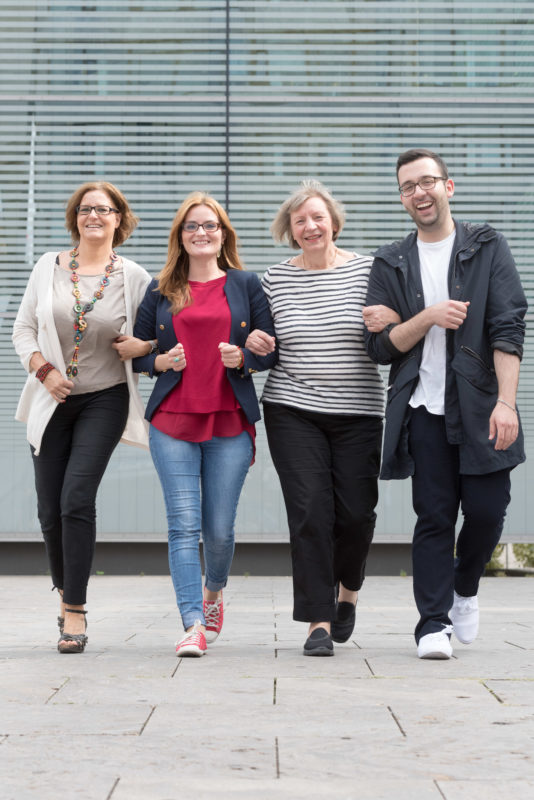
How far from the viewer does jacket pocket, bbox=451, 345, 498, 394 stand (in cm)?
454

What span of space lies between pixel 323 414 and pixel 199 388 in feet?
1.82

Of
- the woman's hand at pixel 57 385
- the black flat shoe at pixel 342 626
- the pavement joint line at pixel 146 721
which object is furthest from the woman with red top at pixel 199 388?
the pavement joint line at pixel 146 721

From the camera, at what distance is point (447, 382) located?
4605mm

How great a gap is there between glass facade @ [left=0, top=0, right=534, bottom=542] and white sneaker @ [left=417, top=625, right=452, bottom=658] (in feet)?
20.3

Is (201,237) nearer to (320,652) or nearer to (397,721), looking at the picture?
(320,652)

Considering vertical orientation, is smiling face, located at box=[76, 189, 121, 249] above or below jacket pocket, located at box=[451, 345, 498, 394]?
above

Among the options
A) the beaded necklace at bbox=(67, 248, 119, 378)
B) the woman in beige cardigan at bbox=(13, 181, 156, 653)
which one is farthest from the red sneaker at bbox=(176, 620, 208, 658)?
the beaded necklace at bbox=(67, 248, 119, 378)

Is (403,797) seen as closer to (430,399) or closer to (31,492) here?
(430,399)

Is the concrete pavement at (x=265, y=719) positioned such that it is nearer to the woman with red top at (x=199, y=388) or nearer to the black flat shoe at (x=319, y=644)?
the black flat shoe at (x=319, y=644)

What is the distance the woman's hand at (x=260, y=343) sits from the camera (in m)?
4.72

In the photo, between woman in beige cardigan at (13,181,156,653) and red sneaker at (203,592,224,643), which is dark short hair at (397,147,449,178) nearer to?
woman in beige cardigan at (13,181,156,653)

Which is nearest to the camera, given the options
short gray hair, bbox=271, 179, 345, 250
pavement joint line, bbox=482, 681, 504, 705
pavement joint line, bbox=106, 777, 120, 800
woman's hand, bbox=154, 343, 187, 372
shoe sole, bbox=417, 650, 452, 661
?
pavement joint line, bbox=106, 777, 120, 800

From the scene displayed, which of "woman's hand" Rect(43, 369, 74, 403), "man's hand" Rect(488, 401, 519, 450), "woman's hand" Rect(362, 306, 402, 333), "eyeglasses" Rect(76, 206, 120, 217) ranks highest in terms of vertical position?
"eyeglasses" Rect(76, 206, 120, 217)

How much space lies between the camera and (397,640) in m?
5.33
